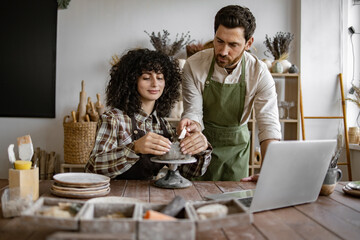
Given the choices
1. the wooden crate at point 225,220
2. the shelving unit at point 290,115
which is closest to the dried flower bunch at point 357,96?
the shelving unit at point 290,115

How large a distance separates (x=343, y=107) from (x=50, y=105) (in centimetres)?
327

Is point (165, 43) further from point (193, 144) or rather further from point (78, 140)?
point (193, 144)

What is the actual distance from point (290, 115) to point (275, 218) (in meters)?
3.17

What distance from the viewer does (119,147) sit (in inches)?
68.5

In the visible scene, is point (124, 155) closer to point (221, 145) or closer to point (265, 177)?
point (265, 177)

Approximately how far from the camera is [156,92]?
1940 mm

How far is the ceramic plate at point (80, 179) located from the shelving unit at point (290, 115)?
2.61 metres

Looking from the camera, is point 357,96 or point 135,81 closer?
point 135,81

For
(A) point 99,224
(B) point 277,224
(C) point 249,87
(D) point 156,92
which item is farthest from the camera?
(C) point 249,87

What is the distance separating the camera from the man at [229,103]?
2.32 meters

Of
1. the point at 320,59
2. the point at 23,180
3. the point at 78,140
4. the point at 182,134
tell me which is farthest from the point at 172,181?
the point at 320,59

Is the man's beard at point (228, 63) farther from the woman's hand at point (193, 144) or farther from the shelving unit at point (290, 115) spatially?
the shelving unit at point (290, 115)

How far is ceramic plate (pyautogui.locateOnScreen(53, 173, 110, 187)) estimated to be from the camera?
142 centimetres

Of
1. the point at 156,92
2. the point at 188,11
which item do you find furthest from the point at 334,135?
the point at 156,92
